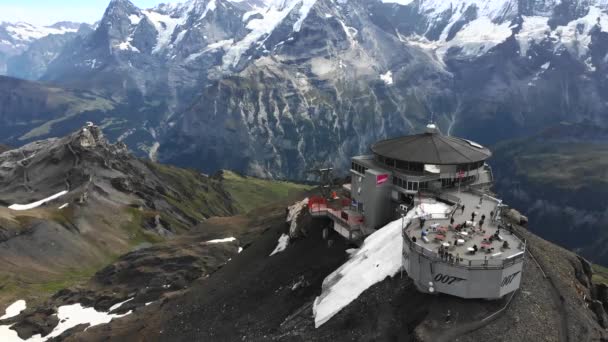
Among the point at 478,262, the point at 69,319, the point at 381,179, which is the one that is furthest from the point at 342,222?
the point at 69,319

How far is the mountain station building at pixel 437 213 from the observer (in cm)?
4631

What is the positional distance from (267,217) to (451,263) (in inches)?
4855

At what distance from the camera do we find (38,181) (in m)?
172

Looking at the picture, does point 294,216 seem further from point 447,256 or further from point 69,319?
point 69,319

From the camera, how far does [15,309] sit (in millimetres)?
100188

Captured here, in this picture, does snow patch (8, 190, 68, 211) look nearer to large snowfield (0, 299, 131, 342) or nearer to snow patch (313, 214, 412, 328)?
large snowfield (0, 299, 131, 342)

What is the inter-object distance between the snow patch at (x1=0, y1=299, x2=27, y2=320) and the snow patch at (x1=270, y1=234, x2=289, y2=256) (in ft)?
182

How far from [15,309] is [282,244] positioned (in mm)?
58631

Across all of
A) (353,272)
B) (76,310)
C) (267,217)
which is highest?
(353,272)

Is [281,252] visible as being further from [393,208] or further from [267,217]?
[267,217]

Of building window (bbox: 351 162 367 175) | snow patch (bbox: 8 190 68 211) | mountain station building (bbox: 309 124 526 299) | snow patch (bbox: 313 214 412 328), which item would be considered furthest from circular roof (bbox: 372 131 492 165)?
snow patch (bbox: 8 190 68 211)

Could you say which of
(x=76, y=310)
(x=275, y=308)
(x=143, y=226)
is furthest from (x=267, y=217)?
(x=275, y=308)

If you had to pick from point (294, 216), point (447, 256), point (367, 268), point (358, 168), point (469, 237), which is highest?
point (358, 168)

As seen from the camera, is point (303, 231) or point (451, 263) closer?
point (451, 263)
